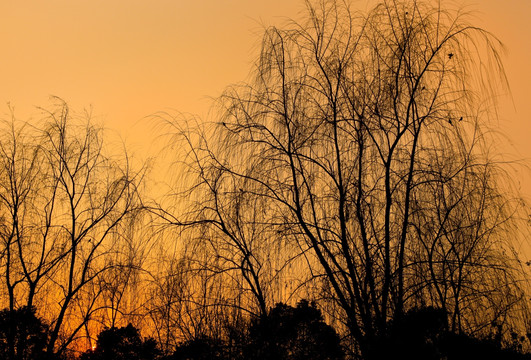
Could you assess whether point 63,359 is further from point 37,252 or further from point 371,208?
point 371,208

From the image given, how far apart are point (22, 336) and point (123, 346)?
1.78 meters

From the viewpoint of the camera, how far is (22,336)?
8.41 metres

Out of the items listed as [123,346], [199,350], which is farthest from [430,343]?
[123,346]

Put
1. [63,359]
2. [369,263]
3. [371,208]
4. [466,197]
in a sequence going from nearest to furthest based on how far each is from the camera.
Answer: [369,263] < [371,208] < [466,197] < [63,359]

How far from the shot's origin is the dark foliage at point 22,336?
27.4 feet

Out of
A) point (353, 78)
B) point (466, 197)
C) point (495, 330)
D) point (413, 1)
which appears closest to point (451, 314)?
point (495, 330)

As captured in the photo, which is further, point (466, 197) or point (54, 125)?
point (54, 125)

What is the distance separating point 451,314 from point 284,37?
380 centimetres

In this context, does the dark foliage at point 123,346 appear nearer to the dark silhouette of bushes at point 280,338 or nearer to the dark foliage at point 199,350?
the dark foliage at point 199,350

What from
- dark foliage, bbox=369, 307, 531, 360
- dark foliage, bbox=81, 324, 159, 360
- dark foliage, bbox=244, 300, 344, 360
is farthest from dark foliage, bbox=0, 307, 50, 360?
dark foliage, bbox=369, 307, 531, 360

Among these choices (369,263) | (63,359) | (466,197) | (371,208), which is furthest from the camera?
(63,359)

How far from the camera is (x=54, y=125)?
8906 mm

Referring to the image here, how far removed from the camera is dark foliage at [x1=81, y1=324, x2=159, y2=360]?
7910 mm

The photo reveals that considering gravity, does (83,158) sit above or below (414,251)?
above
